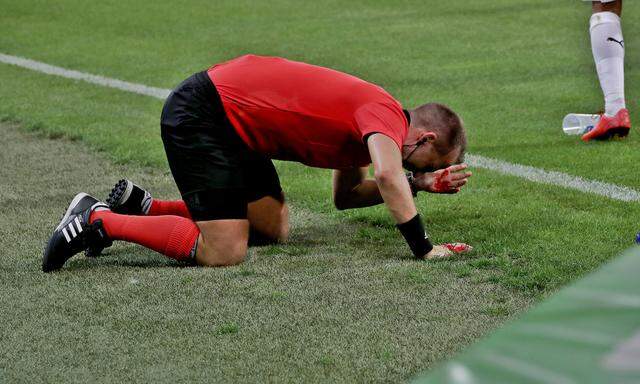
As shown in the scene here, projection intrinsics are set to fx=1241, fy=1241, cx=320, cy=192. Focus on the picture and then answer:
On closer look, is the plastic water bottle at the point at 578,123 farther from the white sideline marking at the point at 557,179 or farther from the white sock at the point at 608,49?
the white sideline marking at the point at 557,179

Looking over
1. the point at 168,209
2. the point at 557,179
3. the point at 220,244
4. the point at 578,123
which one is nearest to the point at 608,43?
the point at 578,123

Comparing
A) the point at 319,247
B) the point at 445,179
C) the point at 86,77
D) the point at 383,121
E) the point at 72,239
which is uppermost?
the point at 383,121

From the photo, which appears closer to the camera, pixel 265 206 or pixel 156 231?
pixel 156 231

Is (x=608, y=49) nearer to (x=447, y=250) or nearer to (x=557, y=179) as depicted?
(x=557, y=179)

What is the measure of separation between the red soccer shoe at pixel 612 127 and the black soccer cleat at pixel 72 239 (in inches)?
135

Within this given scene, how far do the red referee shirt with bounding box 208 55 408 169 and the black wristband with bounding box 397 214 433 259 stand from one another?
1.08 feet

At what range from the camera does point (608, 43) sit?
25.2 ft

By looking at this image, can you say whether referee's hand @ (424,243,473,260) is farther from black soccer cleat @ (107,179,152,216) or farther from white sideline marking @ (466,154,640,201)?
black soccer cleat @ (107,179,152,216)

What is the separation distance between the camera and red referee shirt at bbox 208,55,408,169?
4820 millimetres

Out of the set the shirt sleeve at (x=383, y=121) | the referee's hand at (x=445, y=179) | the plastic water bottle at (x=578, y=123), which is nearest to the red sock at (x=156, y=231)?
the shirt sleeve at (x=383, y=121)

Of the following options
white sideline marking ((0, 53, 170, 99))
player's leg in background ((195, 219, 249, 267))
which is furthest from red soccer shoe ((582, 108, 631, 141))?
white sideline marking ((0, 53, 170, 99))

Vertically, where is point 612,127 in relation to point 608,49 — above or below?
below

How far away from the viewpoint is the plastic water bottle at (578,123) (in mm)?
7637

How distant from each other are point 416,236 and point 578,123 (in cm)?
315
